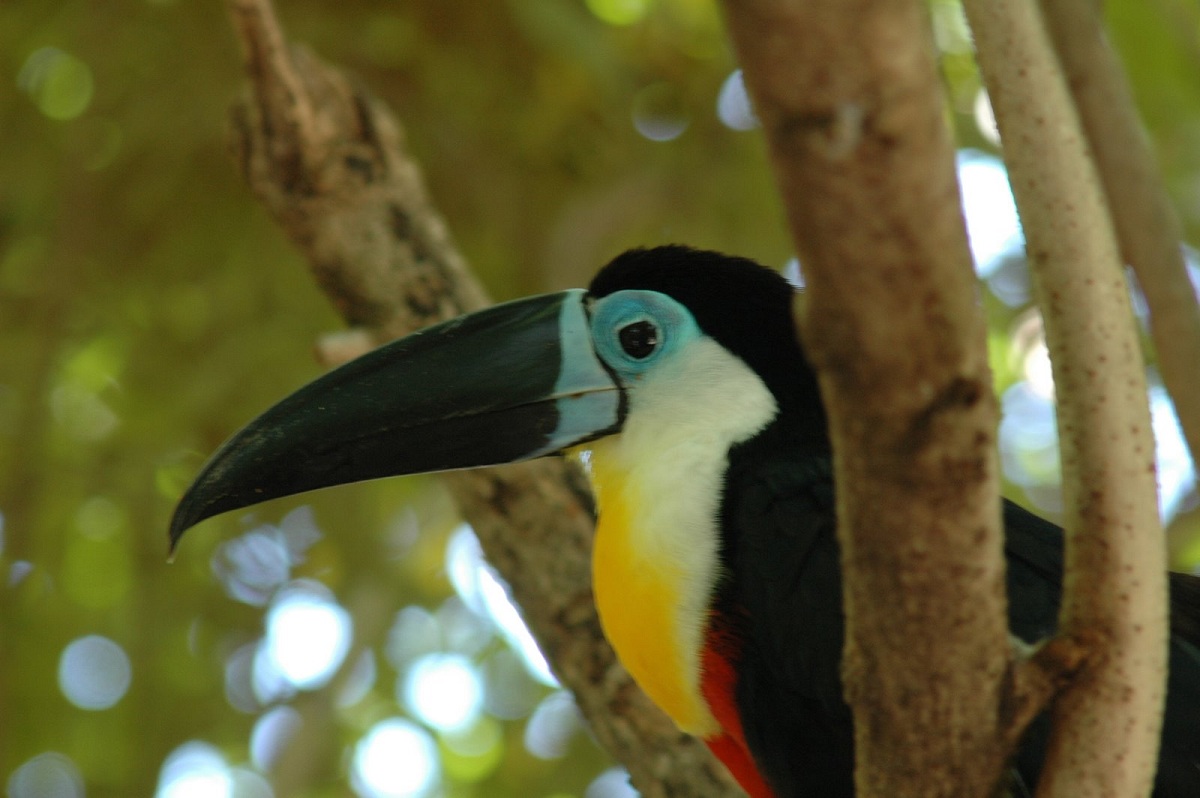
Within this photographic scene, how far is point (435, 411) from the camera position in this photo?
2422 millimetres

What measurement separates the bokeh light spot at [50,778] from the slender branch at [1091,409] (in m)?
3.99

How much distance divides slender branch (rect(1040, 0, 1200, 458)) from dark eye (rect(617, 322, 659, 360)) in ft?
3.09

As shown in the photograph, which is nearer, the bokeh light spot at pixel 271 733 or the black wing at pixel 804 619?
the black wing at pixel 804 619

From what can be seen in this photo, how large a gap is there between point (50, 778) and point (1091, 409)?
4272 millimetres

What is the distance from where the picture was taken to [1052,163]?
140cm

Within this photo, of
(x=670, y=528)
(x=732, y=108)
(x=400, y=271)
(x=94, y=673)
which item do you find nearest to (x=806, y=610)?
(x=670, y=528)

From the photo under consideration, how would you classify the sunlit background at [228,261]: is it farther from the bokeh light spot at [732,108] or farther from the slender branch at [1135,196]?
the slender branch at [1135,196]

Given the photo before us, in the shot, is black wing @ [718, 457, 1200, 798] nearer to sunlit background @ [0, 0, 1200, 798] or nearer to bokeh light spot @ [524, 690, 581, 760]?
sunlit background @ [0, 0, 1200, 798]

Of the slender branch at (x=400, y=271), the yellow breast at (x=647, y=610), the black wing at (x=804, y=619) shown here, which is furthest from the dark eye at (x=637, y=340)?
the slender branch at (x=400, y=271)

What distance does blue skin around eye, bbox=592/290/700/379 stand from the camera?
2533 mm

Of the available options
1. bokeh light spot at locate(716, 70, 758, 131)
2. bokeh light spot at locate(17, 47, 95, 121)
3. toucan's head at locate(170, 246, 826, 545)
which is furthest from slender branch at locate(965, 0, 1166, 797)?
bokeh light spot at locate(17, 47, 95, 121)

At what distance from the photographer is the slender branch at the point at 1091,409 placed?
1403 millimetres

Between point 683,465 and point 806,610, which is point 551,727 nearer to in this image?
point 683,465

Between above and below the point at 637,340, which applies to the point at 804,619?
below
